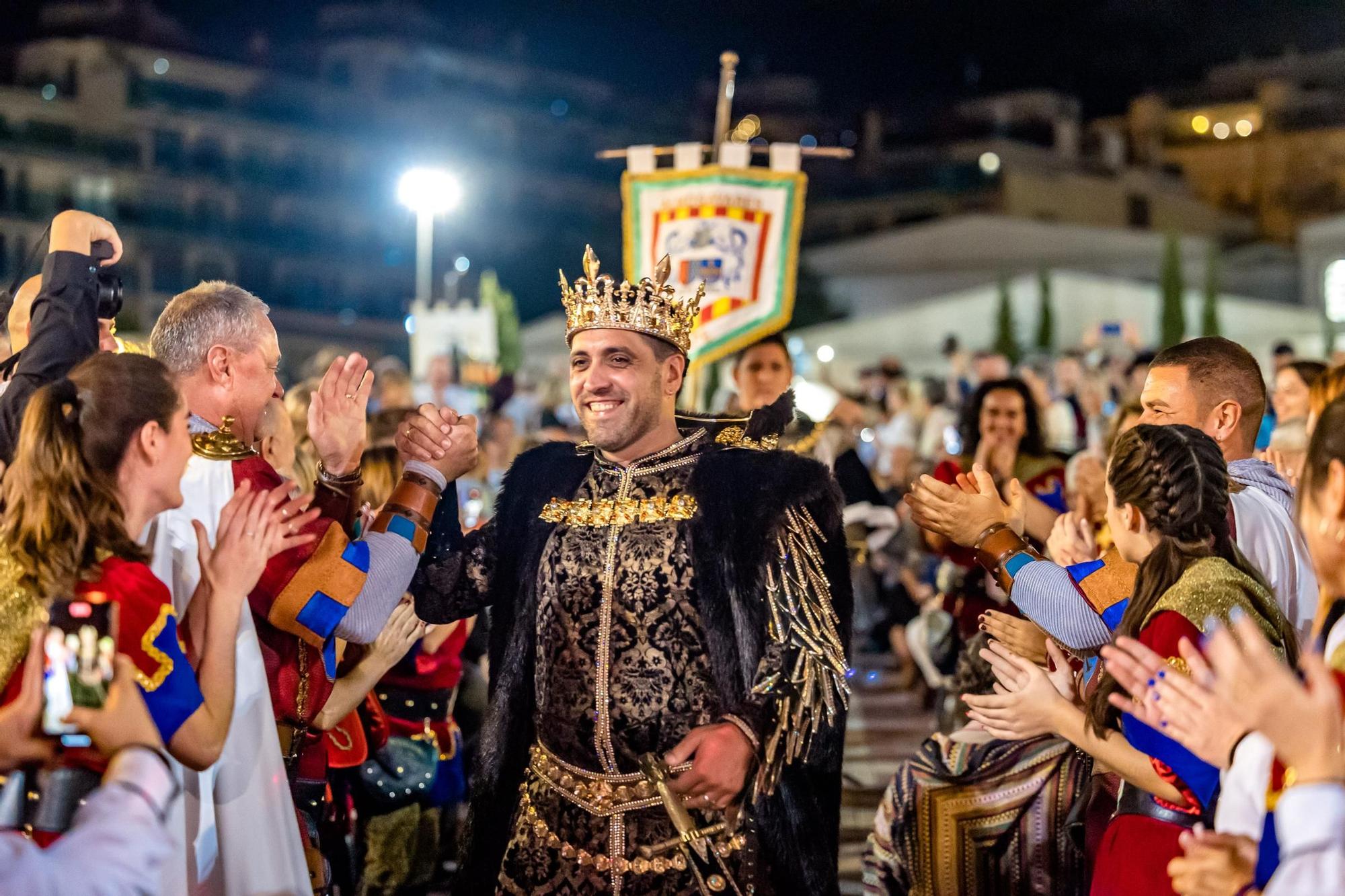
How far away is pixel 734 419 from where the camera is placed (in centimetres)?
477

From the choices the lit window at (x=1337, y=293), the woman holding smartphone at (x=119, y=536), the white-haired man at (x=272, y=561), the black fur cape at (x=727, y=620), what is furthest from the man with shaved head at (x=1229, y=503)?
the lit window at (x=1337, y=293)

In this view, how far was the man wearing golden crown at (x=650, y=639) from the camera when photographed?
13.5 ft

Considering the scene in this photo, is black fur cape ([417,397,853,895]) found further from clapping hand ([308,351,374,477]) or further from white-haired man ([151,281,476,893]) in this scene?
clapping hand ([308,351,374,477])

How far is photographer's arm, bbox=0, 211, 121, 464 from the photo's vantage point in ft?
13.7

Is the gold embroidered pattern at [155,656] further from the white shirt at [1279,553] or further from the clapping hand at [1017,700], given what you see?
the white shirt at [1279,553]

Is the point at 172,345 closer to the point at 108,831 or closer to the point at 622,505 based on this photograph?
the point at 622,505

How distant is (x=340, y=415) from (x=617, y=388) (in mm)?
799

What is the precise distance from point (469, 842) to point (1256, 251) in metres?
54.7

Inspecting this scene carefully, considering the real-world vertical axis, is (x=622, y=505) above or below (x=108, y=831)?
above

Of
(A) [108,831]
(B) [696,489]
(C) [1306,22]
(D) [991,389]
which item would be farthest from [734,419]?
(C) [1306,22]

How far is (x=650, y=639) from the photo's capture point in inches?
169

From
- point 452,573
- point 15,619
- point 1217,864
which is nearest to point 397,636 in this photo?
point 452,573

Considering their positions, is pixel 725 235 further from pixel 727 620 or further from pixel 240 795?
pixel 240 795

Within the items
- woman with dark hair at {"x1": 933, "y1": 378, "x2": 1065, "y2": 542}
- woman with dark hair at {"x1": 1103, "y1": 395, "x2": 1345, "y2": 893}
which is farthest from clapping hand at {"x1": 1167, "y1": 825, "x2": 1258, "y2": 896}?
woman with dark hair at {"x1": 933, "y1": 378, "x2": 1065, "y2": 542}
